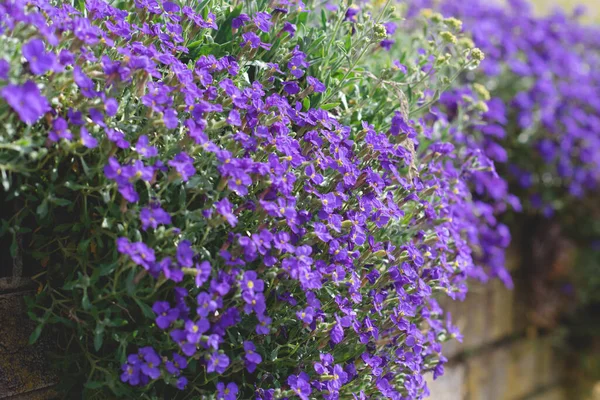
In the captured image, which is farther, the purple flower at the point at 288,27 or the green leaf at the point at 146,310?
the purple flower at the point at 288,27

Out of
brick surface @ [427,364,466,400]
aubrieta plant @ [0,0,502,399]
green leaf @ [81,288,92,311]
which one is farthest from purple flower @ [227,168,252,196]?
brick surface @ [427,364,466,400]

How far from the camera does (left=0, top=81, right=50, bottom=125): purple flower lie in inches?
50.4

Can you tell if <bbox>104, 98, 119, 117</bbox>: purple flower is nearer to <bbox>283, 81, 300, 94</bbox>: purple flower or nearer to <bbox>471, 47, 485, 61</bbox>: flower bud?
<bbox>283, 81, 300, 94</bbox>: purple flower

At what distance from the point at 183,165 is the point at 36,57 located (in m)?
0.38

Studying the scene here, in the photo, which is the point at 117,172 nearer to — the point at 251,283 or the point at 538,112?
the point at 251,283

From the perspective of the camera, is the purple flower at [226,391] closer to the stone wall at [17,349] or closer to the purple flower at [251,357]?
the purple flower at [251,357]

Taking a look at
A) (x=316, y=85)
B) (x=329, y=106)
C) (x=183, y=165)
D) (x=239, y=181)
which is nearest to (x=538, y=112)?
(x=329, y=106)

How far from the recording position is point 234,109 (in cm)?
177

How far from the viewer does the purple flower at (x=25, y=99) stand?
1.28 metres

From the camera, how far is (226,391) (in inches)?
66.0

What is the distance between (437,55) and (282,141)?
36.6 inches

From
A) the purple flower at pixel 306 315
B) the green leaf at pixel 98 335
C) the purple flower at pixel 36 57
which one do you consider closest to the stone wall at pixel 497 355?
the purple flower at pixel 306 315

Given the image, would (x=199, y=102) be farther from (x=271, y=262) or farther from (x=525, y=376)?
(x=525, y=376)

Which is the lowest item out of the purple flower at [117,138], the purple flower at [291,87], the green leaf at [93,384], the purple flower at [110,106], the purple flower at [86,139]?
the green leaf at [93,384]
